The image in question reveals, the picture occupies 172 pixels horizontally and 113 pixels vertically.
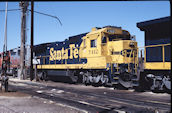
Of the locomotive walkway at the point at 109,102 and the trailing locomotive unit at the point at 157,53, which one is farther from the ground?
the trailing locomotive unit at the point at 157,53

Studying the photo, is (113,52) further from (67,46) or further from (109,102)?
(109,102)

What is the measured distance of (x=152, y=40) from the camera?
12469 mm

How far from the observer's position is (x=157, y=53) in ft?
39.5

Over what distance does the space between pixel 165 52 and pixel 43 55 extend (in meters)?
15.3

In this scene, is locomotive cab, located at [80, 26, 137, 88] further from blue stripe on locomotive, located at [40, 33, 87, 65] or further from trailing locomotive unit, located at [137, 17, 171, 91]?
trailing locomotive unit, located at [137, 17, 171, 91]

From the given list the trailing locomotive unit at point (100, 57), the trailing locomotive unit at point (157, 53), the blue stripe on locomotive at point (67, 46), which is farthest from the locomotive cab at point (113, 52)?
the trailing locomotive unit at point (157, 53)

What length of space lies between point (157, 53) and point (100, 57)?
4.59 metres

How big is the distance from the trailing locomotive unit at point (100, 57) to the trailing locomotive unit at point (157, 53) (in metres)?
1.06

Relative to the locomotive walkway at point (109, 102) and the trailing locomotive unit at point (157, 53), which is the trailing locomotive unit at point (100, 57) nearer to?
the trailing locomotive unit at point (157, 53)

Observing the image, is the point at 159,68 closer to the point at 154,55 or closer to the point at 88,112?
the point at 154,55

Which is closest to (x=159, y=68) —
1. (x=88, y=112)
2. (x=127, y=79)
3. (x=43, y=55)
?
(x=127, y=79)

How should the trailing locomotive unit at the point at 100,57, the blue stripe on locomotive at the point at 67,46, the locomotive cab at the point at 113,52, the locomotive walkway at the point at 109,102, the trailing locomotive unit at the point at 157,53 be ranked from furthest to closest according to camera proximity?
1. the blue stripe on locomotive at the point at 67,46
2. the trailing locomotive unit at the point at 100,57
3. the locomotive cab at the point at 113,52
4. the trailing locomotive unit at the point at 157,53
5. the locomotive walkway at the point at 109,102

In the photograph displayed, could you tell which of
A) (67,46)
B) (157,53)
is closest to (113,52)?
(157,53)

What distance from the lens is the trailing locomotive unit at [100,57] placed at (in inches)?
560
